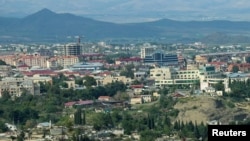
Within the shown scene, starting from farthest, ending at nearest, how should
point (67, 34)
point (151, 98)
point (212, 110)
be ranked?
point (67, 34) < point (151, 98) < point (212, 110)

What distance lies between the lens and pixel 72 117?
83.9 feet

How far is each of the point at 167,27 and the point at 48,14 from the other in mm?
19098

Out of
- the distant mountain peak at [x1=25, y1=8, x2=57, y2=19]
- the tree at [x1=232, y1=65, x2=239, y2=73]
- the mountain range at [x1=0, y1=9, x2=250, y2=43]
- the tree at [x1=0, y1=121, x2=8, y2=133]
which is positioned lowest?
the tree at [x1=0, y1=121, x2=8, y2=133]

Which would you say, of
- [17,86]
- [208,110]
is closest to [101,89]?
[17,86]

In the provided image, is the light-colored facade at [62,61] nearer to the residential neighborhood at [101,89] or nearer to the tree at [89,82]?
the residential neighborhood at [101,89]

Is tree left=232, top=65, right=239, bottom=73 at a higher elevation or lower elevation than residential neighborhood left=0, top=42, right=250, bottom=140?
higher

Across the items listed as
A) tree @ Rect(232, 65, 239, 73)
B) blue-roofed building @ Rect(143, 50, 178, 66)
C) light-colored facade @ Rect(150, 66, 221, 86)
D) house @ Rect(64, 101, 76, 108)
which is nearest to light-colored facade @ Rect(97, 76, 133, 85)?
light-colored facade @ Rect(150, 66, 221, 86)

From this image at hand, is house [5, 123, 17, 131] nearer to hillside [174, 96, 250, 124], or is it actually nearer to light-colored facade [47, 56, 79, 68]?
hillside [174, 96, 250, 124]

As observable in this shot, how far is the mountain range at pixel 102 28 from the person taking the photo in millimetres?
126562

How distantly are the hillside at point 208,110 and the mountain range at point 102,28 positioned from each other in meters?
91.4

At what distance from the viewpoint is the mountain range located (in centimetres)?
12656

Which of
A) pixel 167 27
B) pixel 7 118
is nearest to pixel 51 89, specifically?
pixel 7 118

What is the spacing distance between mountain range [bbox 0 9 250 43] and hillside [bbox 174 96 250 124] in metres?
91.4

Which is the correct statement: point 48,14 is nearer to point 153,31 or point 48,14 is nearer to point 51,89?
point 153,31
